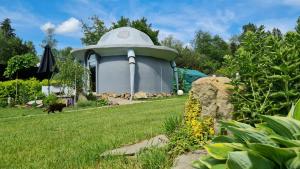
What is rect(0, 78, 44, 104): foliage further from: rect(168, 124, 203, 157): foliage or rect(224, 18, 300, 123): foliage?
rect(224, 18, 300, 123): foliage

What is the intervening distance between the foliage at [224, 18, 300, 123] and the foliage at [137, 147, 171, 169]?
0.90m

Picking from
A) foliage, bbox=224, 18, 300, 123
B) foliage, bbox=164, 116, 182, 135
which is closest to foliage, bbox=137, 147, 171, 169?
foliage, bbox=224, 18, 300, 123

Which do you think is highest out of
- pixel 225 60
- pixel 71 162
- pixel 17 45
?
pixel 17 45

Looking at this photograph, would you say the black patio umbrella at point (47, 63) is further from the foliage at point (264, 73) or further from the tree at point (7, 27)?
the tree at point (7, 27)

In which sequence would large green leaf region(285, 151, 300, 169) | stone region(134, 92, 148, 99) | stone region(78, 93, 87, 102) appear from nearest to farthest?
large green leaf region(285, 151, 300, 169), stone region(78, 93, 87, 102), stone region(134, 92, 148, 99)

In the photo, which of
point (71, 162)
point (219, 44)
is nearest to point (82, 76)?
point (71, 162)

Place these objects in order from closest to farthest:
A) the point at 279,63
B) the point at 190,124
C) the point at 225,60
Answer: the point at 279,63, the point at 225,60, the point at 190,124

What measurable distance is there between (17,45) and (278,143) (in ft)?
207

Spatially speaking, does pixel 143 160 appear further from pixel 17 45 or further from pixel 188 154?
pixel 17 45

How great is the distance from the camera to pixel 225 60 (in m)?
4.44

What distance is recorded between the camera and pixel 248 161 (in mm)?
2252

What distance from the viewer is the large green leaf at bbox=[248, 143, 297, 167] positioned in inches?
84.4

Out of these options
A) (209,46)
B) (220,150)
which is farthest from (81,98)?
(209,46)

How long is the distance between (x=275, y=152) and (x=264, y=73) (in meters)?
1.93
